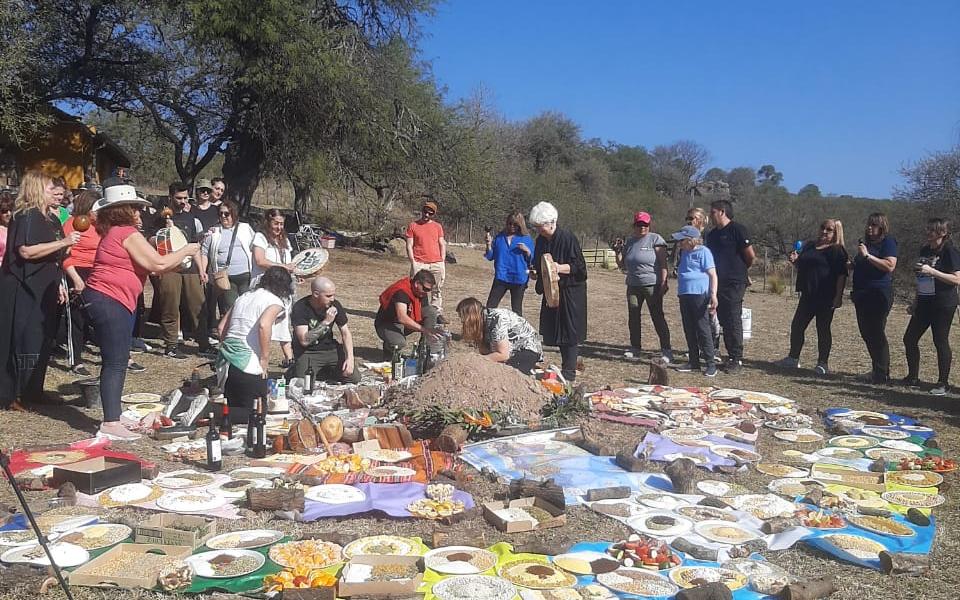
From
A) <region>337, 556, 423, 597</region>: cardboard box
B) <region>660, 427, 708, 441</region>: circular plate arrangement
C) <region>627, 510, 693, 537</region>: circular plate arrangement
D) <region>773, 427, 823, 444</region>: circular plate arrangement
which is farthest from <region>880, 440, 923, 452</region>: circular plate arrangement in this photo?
<region>337, 556, 423, 597</region>: cardboard box

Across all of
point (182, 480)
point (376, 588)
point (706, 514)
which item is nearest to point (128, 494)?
point (182, 480)

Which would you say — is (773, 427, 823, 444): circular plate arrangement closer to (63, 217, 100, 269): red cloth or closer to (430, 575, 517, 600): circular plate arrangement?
(430, 575, 517, 600): circular plate arrangement

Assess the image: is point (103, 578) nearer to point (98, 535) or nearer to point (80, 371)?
point (98, 535)

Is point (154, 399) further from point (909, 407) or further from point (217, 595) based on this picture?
point (909, 407)

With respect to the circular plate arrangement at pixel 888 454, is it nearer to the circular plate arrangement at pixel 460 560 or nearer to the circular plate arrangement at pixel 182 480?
the circular plate arrangement at pixel 460 560

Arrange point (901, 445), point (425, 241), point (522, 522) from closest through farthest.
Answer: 1. point (522, 522)
2. point (901, 445)
3. point (425, 241)

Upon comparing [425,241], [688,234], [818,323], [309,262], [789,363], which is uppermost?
[688,234]

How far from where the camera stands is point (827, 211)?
38.9 metres

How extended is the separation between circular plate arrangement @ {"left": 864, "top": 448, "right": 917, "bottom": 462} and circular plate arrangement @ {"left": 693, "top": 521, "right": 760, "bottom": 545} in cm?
200

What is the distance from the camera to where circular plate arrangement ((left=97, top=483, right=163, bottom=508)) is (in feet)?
14.3

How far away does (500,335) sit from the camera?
688 centimetres

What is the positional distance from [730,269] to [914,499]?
416 cm

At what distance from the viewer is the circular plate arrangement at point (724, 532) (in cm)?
407

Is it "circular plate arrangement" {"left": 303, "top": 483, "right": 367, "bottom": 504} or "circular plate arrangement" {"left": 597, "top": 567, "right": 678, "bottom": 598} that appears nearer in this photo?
"circular plate arrangement" {"left": 597, "top": 567, "right": 678, "bottom": 598}
